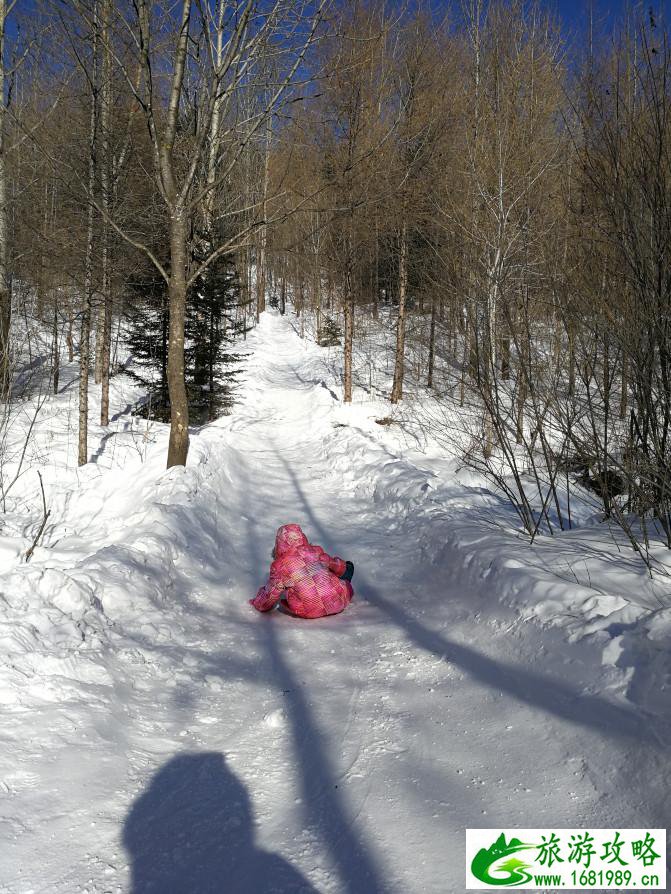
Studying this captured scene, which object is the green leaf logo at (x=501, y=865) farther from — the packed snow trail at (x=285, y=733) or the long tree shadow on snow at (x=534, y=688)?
the long tree shadow on snow at (x=534, y=688)

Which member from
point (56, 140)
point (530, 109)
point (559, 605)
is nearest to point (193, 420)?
point (56, 140)

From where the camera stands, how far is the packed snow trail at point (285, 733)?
8.31 ft

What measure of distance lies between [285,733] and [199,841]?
2.99 feet

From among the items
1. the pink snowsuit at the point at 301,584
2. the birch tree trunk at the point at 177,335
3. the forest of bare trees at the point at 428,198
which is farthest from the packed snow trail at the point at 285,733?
the birch tree trunk at the point at 177,335

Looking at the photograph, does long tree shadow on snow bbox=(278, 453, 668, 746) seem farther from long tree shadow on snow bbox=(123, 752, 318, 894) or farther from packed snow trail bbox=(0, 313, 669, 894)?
long tree shadow on snow bbox=(123, 752, 318, 894)

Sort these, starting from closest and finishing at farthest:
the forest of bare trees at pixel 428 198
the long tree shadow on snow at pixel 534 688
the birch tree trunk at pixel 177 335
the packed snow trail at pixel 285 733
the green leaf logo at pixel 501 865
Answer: the green leaf logo at pixel 501 865 < the packed snow trail at pixel 285 733 < the long tree shadow on snow at pixel 534 688 < the forest of bare trees at pixel 428 198 < the birch tree trunk at pixel 177 335

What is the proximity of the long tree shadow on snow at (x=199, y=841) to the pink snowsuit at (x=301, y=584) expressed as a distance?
209 cm

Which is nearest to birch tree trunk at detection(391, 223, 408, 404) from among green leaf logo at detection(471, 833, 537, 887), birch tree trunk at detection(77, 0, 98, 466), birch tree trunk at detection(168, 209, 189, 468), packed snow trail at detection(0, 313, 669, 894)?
birch tree trunk at detection(77, 0, 98, 466)

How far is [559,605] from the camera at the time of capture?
4.11 m

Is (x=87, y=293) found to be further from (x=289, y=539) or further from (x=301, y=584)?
(x=301, y=584)

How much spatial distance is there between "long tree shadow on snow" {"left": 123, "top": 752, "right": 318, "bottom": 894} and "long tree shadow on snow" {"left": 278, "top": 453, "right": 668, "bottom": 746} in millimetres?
1618

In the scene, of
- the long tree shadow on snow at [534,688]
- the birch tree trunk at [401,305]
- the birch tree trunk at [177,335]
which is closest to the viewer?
the long tree shadow on snow at [534,688]

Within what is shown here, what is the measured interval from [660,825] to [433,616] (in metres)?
2.74

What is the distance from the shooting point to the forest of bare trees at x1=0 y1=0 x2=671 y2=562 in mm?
4742
